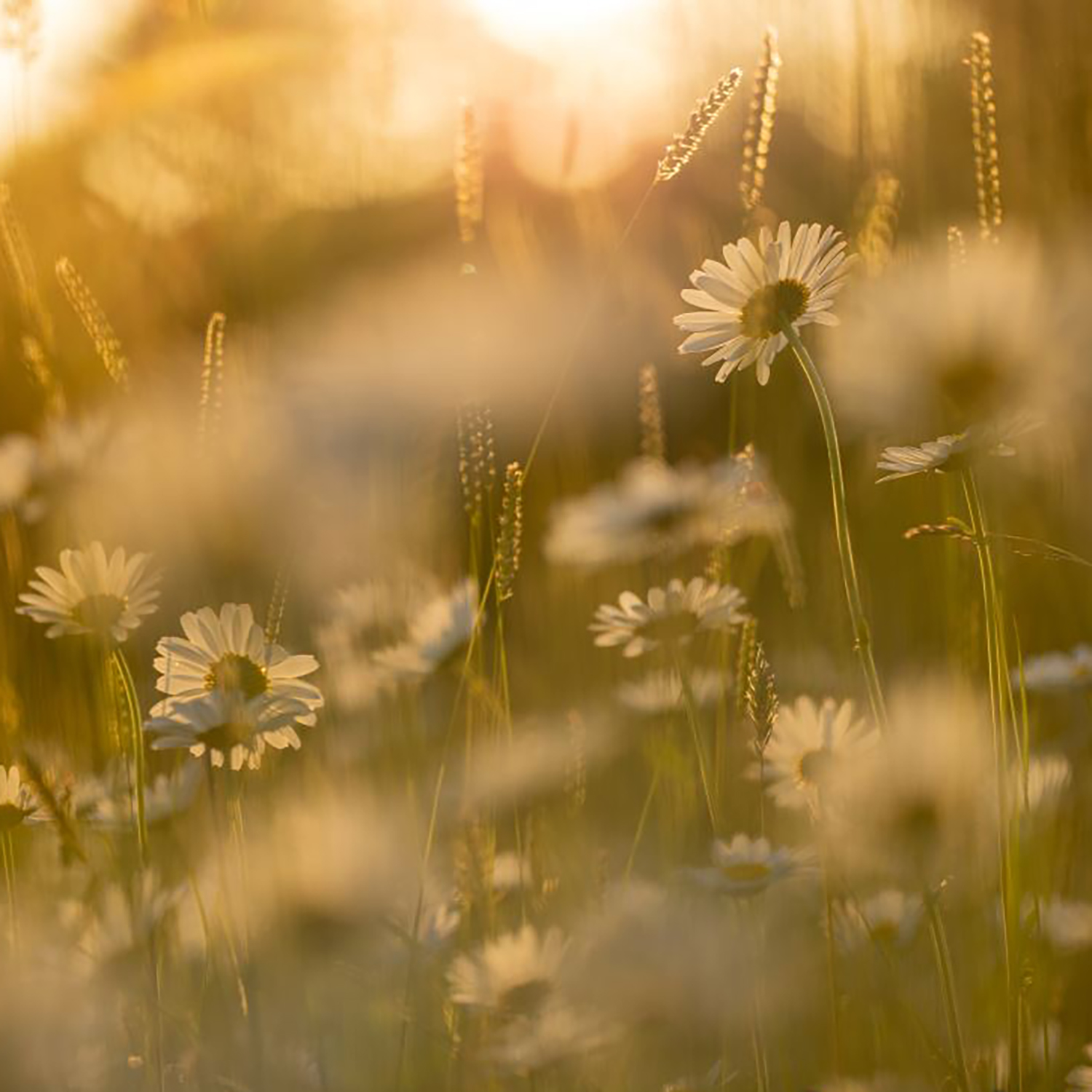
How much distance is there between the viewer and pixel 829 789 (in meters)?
0.75

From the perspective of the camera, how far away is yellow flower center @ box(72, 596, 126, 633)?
835 millimetres

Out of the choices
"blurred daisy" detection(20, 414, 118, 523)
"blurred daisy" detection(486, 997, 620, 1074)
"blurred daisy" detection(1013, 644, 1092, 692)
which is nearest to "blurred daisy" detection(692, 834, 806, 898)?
"blurred daisy" detection(486, 997, 620, 1074)

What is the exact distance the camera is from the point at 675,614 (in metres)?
0.95

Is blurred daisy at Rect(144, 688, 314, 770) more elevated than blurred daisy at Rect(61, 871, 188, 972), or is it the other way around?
blurred daisy at Rect(144, 688, 314, 770)

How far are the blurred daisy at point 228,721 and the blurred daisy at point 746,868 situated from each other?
9.2 inches

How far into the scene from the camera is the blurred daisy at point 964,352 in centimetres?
74

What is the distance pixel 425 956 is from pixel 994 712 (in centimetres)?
36

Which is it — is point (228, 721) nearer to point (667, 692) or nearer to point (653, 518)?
point (667, 692)

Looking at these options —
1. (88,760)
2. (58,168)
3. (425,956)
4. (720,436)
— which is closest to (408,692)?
(88,760)

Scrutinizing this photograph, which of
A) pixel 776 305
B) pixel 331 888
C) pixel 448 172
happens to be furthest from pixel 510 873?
pixel 448 172

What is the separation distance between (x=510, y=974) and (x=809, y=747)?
0.23 meters

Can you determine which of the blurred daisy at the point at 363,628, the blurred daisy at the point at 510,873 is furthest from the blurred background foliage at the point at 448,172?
the blurred daisy at the point at 510,873

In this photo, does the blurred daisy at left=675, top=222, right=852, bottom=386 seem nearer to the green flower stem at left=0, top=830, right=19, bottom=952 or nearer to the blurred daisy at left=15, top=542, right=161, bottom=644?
the blurred daisy at left=15, top=542, right=161, bottom=644

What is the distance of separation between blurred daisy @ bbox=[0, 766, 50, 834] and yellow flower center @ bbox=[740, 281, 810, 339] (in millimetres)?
487
